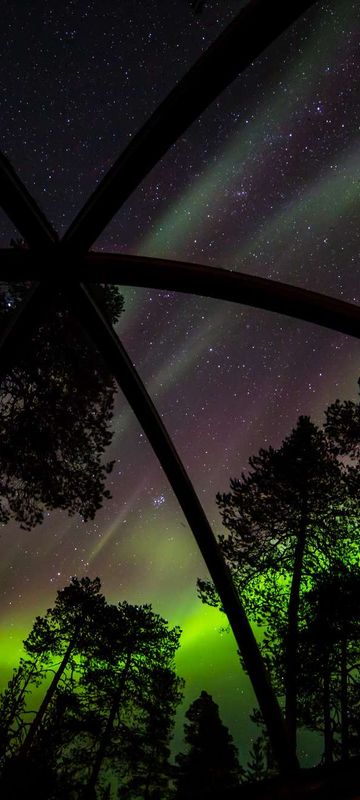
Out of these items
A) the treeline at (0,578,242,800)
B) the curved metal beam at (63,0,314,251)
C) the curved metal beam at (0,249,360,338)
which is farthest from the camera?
the treeline at (0,578,242,800)

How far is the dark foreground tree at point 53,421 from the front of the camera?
1065 centimetres

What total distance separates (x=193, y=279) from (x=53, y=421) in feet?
21.3

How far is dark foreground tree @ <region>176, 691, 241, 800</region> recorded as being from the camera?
2888 centimetres

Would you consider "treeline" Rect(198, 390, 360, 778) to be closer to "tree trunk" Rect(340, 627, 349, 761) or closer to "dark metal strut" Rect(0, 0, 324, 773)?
"tree trunk" Rect(340, 627, 349, 761)

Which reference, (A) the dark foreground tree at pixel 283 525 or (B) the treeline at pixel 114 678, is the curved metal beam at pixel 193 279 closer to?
(A) the dark foreground tree at pixel 283 525

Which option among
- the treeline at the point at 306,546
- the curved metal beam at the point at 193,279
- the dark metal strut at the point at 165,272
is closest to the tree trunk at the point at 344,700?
the treeline at the point at 306,546

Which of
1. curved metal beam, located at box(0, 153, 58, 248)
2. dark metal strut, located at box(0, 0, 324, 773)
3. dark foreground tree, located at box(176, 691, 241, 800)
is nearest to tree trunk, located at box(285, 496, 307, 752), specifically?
dark metal strut, located at box(0, 0, 324, 773)

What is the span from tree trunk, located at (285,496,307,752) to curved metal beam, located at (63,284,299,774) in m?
2.39

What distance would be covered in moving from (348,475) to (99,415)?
7.56 metres

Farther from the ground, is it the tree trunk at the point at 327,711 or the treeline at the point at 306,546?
the treeline at the point at 306,546

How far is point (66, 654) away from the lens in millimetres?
24484

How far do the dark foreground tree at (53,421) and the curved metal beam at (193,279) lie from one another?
427cm

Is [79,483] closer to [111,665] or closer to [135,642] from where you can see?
[135,642]

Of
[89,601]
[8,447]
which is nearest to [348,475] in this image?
[8,447]
